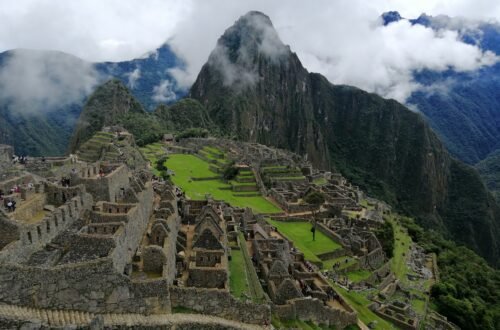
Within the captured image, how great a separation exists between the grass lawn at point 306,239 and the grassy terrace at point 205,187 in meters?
4.28

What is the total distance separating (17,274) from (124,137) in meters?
57.4

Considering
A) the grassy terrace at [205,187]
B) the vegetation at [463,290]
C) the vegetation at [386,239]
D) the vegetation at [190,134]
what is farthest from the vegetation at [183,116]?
the vegetation at [386,239]

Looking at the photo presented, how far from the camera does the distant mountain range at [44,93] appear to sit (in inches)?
2904

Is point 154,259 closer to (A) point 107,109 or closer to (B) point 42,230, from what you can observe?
(B) point 42,230

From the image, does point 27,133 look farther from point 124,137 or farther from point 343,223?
point 343,223

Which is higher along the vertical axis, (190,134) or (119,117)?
(119,117)

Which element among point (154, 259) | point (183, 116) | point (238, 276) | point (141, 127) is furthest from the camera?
point (183, 116)

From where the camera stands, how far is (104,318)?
45.3 feet

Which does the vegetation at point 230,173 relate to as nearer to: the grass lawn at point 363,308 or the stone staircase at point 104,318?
the grass lawn at point 363,308

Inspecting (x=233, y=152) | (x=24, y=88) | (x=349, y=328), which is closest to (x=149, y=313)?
(x=349, y=328)

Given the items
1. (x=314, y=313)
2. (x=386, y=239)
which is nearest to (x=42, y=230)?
(x=314, y=313)

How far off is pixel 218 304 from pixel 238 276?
464 centimetres

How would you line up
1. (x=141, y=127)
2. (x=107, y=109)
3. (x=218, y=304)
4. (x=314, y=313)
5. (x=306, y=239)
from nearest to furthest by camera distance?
1. (x=218, y=304)
2. (x=314, y=313)
3. (x=306, y=239)
4. (x=141, y=127)
5. (x=107, y=109)

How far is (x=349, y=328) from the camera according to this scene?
81.0 feet
